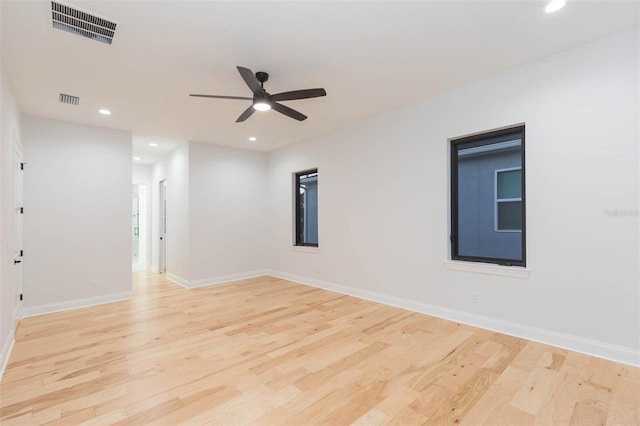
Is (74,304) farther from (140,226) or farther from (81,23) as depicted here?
(140,226)

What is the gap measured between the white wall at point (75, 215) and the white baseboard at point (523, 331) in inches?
164

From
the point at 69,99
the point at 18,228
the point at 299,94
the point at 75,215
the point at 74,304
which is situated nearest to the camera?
the point at 299,94

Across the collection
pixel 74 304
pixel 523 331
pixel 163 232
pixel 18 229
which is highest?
pixel 18 229

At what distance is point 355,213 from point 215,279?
3.20 meters

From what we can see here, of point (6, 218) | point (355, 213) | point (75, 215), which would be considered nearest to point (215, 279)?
point (75, 215)

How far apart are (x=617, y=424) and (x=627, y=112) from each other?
2.48 meters

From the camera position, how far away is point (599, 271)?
9.05 feet

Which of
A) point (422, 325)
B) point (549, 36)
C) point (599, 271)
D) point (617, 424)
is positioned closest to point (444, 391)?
Result: point (617, 424)

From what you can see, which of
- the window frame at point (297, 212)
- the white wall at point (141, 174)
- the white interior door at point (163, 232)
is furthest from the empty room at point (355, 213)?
the white wall at point (141, 174)

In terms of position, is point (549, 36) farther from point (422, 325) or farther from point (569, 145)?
point (422, 325)

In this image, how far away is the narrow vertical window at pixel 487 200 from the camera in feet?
13.0

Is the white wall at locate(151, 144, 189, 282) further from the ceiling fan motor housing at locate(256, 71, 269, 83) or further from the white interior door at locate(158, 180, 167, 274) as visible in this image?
the ceiling fan motor housing at locate(256, 71, 269, 83)

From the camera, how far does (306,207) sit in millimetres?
6598

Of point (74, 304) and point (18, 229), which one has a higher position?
point (18, 229)
